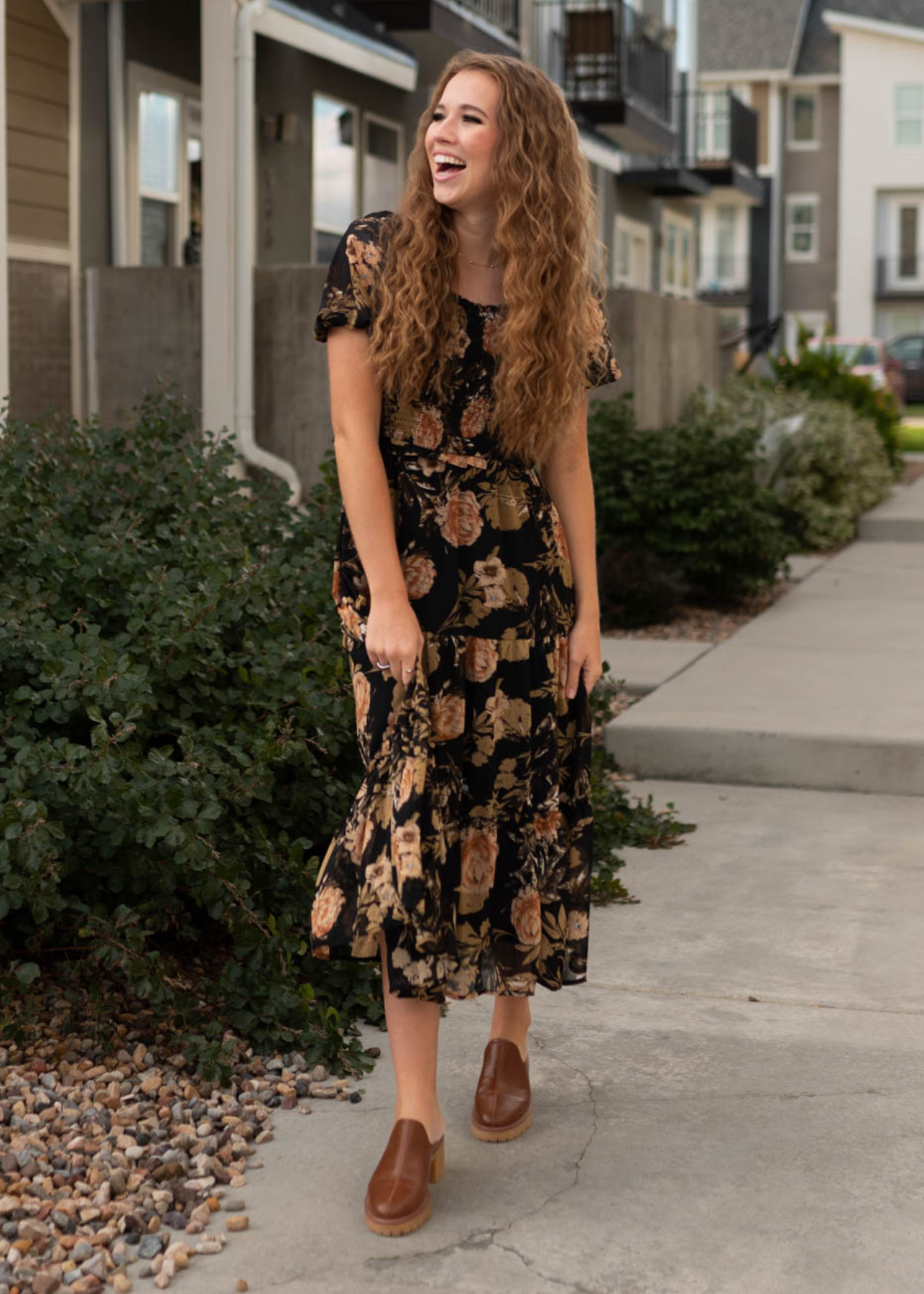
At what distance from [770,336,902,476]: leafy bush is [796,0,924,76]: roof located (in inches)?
1175

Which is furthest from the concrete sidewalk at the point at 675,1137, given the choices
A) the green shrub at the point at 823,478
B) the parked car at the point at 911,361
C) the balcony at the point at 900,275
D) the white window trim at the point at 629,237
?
the balcony at the point at 900,275

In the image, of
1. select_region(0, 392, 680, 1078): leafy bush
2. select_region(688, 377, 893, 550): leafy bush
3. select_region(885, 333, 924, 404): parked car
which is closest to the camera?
select_region(0, 392, 680, 1078): leafy bush

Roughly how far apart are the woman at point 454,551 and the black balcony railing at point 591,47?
45.0 feet

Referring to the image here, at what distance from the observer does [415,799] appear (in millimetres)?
2664

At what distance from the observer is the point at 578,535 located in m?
2.96

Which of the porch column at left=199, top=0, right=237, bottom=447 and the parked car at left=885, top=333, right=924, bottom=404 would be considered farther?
the parked car at left=885, top=333, right=924, bottom=404

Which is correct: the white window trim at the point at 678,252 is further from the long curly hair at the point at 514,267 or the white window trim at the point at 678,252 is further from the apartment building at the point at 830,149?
the long curly hair at the point at 514,267

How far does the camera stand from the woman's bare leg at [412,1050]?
109 inches

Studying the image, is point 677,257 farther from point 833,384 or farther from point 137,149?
point 137,149

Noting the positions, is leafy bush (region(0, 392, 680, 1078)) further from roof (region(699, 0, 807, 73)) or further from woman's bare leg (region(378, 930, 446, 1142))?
roof (region(699, 0, 807, 73))

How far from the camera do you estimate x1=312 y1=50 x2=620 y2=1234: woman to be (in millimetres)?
2666

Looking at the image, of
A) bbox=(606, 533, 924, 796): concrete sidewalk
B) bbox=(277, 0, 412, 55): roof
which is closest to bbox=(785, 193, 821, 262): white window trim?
bbox=(277, 0, 412, 55): roof

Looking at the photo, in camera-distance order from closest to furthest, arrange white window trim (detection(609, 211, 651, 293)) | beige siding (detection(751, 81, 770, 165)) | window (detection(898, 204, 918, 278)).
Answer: white window trim (detection(609, 211, 651, 293)), beige siding (detection(751, 81, 770, 165)), window (detection(898, 204, 918, 278))

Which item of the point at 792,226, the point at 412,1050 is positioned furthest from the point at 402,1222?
the point at 792,226
